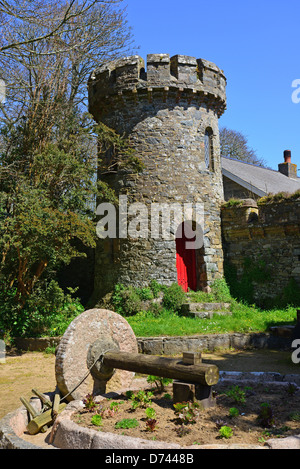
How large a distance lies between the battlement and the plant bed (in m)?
10.1

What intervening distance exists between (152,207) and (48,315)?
4450 millimetres

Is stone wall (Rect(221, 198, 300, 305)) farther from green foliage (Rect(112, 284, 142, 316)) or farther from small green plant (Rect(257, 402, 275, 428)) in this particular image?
small green plant (Rect(257, 402, 275, 428))

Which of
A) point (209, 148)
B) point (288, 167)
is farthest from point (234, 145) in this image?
point (209, 148)

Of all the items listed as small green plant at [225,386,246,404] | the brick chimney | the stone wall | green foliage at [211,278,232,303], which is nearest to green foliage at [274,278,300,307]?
the stone wall

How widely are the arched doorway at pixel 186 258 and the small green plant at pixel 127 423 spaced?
353 inches

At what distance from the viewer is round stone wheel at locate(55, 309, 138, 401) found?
15.1 ft

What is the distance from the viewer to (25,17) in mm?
7699

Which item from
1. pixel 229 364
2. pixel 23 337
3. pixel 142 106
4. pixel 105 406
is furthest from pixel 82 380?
pixel 142 106

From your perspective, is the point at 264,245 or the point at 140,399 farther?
the point at 264,245

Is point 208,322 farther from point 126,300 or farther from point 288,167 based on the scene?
point 288,167

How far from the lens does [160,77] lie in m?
12.5

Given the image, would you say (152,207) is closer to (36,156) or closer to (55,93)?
(36,156)

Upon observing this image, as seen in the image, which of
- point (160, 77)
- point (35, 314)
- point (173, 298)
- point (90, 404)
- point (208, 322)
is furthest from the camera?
point (160, 77)

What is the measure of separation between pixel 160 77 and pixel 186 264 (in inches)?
238
